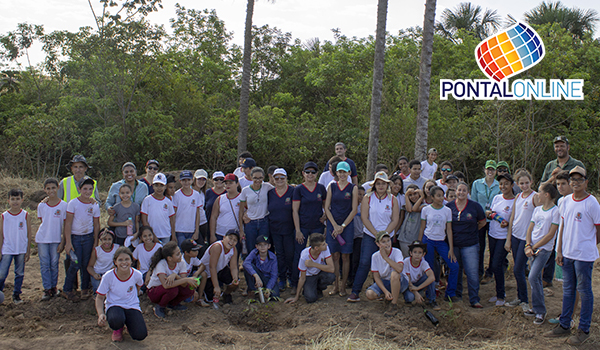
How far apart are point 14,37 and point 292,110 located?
1141 cm

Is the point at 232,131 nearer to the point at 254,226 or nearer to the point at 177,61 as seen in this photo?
the point at 177,61

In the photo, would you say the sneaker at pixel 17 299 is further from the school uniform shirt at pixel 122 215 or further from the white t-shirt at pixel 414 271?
the white t-shirt at pixel 414 271

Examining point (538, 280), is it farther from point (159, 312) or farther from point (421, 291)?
point (159, 312)

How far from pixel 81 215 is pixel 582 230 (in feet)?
21.3

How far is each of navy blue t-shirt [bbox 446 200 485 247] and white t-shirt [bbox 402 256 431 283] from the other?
1.96 ft

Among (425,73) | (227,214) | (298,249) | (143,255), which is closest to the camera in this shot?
(143,255)

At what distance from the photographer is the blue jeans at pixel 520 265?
5973 mm

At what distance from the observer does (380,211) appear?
21.2ft

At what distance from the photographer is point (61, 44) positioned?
18.0m

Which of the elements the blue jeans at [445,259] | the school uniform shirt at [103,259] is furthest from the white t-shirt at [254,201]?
the blue jeans at [445,259]

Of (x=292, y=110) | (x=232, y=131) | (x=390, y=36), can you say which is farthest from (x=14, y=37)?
(x=390, y=36)

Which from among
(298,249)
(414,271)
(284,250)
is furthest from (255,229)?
(414,271)

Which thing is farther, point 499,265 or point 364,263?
point 364,263

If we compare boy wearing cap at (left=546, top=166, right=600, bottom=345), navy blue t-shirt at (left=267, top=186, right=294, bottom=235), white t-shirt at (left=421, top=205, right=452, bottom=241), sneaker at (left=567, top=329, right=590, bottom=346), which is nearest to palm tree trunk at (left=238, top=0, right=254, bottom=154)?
navy blue t-shirt at (left=267, top=186, right=294, bottom=235)
